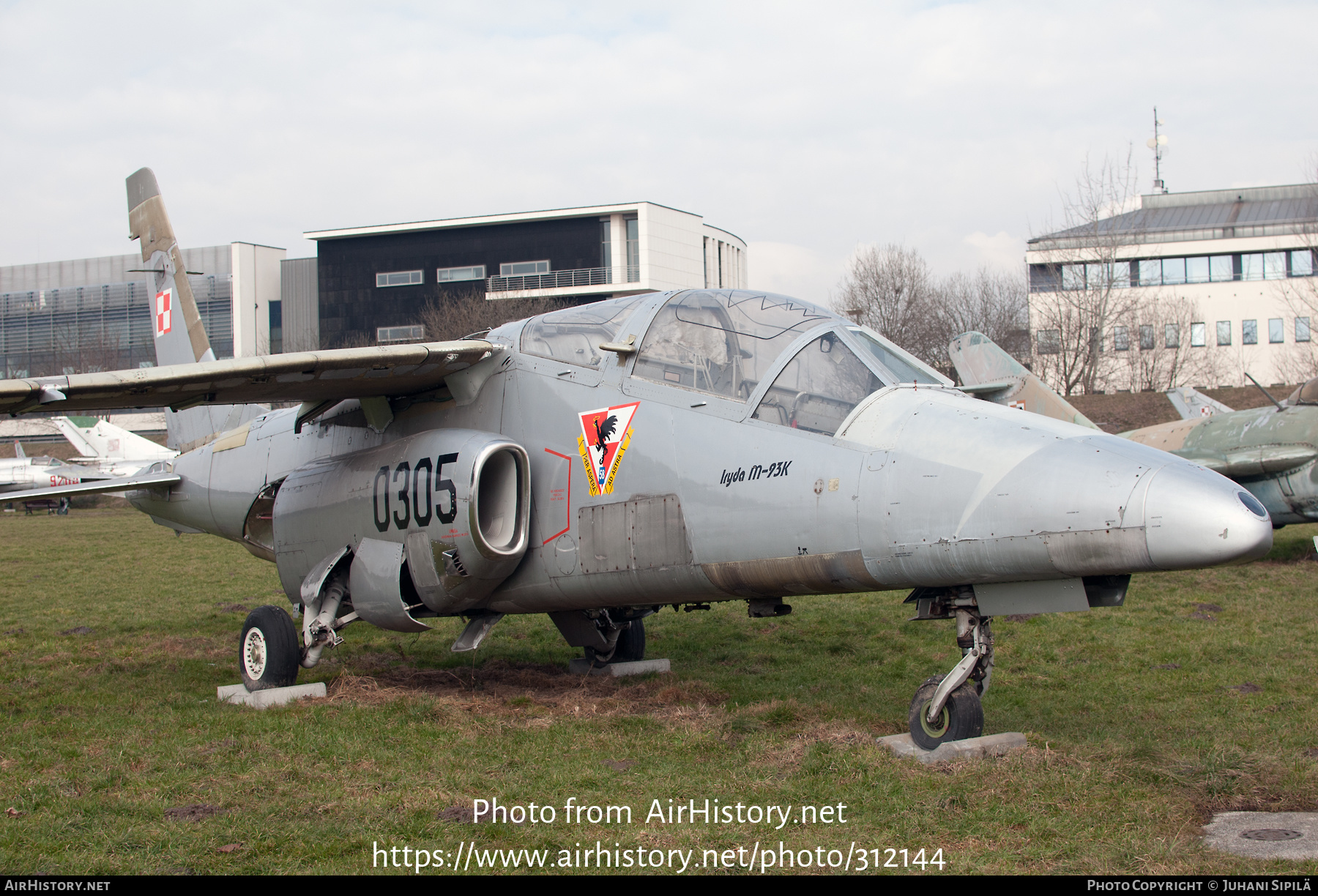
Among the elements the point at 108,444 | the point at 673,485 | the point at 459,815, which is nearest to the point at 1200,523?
the point at 673,485

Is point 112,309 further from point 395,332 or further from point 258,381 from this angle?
point 258,381

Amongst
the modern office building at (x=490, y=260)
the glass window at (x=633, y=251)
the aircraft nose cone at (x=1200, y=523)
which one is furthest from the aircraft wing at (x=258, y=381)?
the glass window at (x=633, y=251)

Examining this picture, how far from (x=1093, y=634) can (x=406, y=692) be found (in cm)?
738

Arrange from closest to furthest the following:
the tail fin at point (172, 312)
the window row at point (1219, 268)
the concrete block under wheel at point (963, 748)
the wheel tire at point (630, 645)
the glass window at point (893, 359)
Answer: the concrete block under wheel at point (963, 748), the glass window at point (893, 359), the wheel tire at point (630, 645), the tail fin at point (172, 312), the window row at point (1219, 268)

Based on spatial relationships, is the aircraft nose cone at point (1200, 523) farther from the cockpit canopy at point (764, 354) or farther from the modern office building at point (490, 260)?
the modern office building at point (490, 260)

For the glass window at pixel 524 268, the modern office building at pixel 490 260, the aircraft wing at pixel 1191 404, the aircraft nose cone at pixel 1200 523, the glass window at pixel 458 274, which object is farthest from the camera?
the glass window at pixel 458 274

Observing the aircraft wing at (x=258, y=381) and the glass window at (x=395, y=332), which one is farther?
the glass window at (x=395, y=332)

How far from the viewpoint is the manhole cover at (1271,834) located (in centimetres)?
483

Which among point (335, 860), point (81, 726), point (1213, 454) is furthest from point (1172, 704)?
point (1213, 454)

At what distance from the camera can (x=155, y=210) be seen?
13609 millimetres

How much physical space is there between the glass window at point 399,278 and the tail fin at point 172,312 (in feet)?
167

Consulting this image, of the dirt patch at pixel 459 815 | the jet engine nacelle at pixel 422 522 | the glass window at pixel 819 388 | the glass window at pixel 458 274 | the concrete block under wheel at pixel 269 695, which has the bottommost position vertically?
the concrete block under wheel at pixel 269 695

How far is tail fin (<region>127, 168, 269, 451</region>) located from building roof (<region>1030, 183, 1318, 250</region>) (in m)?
53.8

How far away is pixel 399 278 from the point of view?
64.5m
